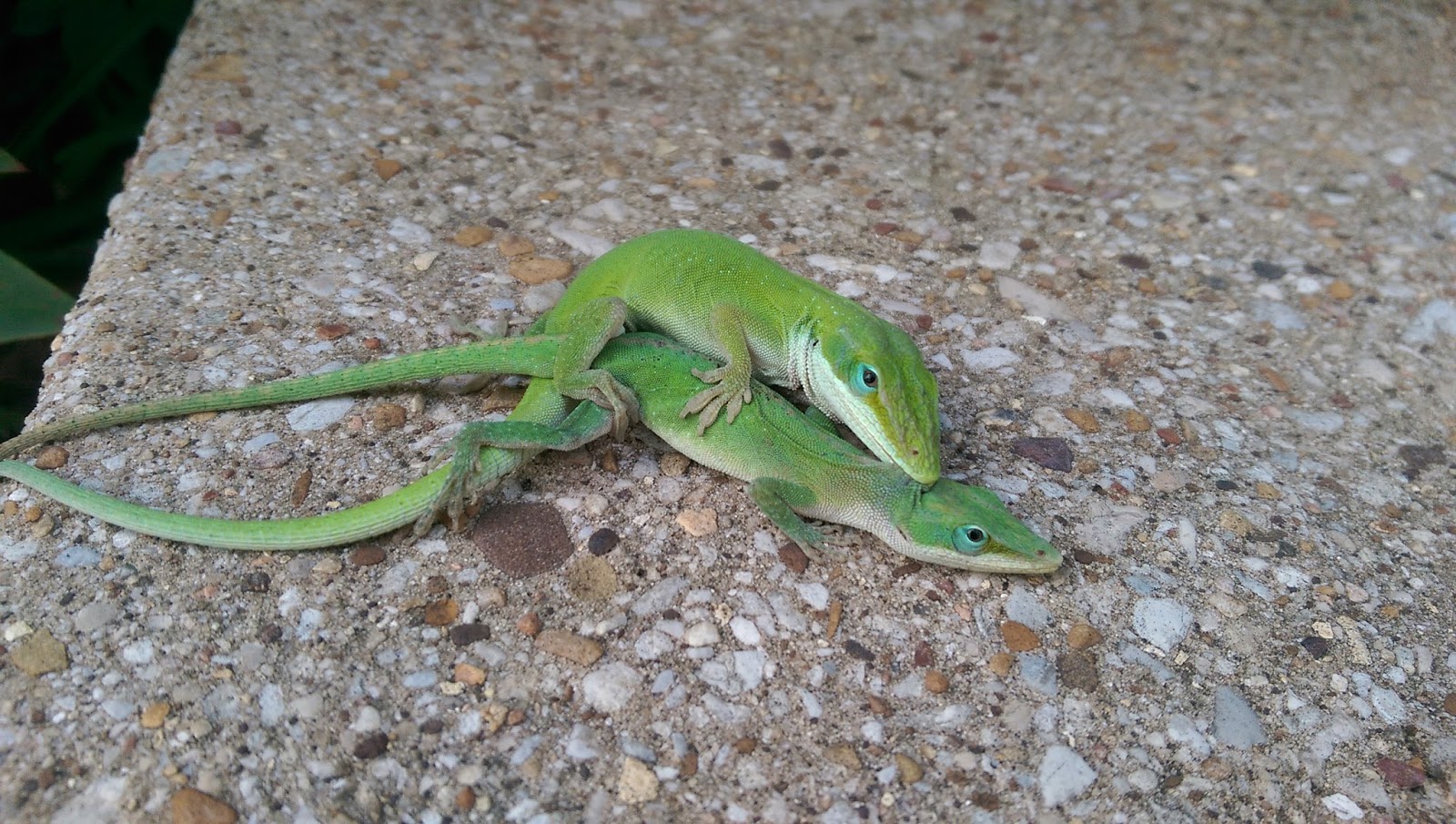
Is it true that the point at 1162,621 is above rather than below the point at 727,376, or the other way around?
below

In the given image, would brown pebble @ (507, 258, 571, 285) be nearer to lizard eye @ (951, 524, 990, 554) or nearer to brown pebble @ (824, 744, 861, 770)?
lizard eye @ (951, 524, 990, 554)

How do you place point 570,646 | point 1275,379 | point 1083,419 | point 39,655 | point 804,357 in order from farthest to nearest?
point 1275,379 < point 1083,419 < point 804,357 < point 570,646 < point 39,655

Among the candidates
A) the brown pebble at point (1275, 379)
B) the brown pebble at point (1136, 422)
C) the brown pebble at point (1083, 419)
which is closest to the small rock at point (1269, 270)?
the brown pebble at point (1275, 379)

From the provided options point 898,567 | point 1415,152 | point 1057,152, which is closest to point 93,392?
point 898,567

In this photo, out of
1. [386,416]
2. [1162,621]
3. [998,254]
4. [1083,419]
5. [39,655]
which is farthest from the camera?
[998,254]

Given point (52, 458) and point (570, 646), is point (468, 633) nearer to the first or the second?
point (570, 646)

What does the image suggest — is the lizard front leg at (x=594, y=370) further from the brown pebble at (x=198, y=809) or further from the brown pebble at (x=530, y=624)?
the brown pebble at (x=198, y=809)

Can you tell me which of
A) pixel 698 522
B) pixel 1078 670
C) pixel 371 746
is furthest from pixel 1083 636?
pixel 371 746
